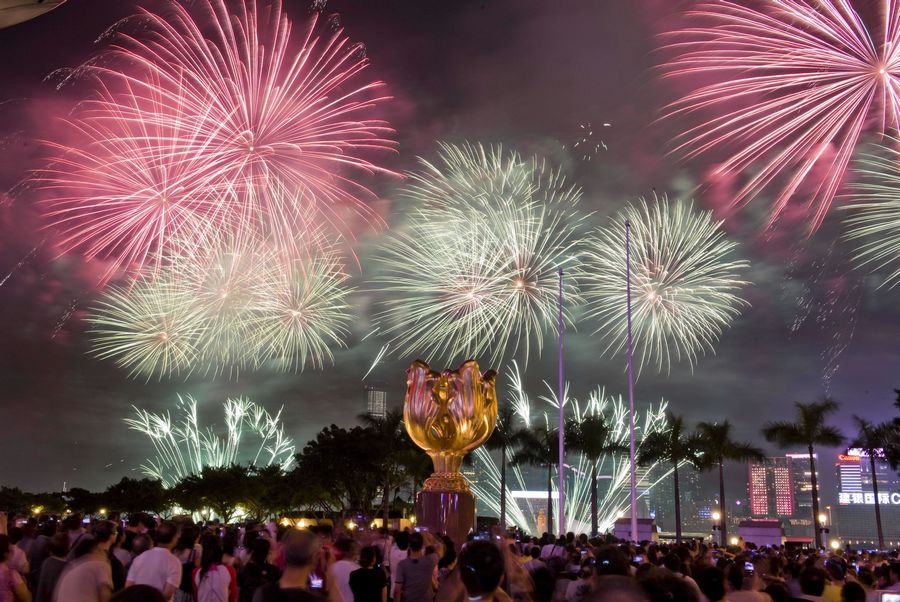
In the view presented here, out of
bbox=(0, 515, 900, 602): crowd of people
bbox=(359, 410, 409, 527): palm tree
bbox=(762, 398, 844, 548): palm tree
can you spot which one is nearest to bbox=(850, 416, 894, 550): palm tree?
bbox=(762, 398, 844, 548): palm tree

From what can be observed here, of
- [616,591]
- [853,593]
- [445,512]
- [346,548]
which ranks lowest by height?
[445,512]

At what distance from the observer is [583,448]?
53531mm

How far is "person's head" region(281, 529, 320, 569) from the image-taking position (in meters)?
4.98

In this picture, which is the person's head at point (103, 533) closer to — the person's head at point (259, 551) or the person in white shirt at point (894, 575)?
the person's head at point (259, 551)

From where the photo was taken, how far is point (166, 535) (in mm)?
7852

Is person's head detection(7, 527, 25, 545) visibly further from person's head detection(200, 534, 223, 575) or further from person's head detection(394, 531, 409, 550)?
person's head detection(394, 531, 409, 550)

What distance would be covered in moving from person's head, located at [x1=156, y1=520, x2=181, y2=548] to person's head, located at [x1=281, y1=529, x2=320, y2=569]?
3.22 m

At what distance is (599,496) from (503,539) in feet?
186

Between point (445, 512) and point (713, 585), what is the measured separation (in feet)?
50.0

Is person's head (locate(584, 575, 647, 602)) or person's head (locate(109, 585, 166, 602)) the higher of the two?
person's head (locate(584, 575, 647, 602))

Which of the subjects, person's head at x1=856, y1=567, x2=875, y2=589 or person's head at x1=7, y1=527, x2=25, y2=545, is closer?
person's head at x1=856, y1=567, x2=875, y2=589

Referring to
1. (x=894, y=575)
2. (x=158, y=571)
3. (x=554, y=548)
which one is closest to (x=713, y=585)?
(x=894, y=575)

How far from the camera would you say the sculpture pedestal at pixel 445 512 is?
2045 cm

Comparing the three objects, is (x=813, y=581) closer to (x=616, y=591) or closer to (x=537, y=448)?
(x=616, y=591)
